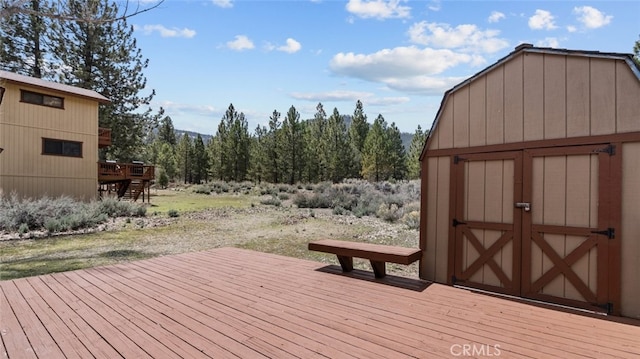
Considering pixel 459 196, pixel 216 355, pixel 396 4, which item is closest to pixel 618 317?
pixel 459 196

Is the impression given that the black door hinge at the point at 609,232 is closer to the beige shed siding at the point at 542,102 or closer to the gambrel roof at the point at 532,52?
the beige shed siding at the point at 542,102

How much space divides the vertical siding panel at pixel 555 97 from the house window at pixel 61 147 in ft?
60.9

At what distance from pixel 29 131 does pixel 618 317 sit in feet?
63.3

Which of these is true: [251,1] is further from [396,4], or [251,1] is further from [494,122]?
[494,122]

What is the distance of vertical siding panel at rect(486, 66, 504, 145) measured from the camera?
386cm

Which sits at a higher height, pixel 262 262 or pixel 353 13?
pixel 353 13

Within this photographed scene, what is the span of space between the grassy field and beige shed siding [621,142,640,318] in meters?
3.11

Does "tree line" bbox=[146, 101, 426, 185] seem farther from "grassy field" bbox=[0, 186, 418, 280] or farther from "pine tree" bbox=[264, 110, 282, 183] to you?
"grassy field" bbox=[0, 186, 418, 280]

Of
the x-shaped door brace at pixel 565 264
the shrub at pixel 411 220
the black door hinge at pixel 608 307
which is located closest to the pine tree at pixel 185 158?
the shrub at pixel 411 220

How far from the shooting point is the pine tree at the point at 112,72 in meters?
20.9

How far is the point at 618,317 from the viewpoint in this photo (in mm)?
3066

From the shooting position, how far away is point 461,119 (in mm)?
4219

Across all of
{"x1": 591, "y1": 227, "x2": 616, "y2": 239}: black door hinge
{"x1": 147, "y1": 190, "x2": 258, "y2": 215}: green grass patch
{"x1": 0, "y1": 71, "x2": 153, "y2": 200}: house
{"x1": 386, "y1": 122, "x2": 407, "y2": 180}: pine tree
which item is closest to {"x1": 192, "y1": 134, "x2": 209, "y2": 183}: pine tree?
{"x1": 147, "y1": 190, "x2": 258, "y2": 215}: green grass patch

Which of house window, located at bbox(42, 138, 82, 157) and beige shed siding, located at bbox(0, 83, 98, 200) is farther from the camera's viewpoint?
house window, located at bbox(42, 138, 82, 157)
